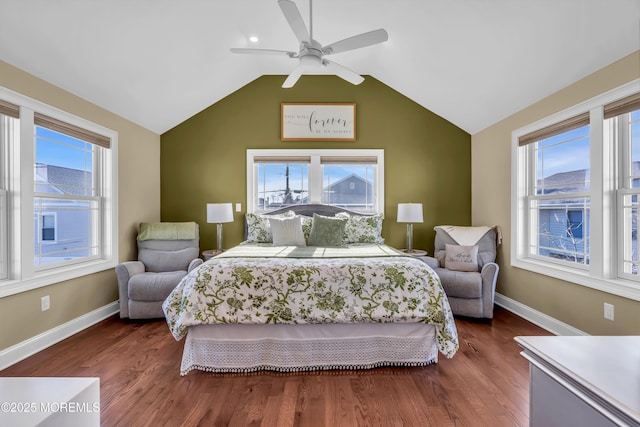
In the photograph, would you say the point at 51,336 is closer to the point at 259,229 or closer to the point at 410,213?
the point at 259,229

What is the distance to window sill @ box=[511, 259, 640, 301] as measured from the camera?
2.24 metres

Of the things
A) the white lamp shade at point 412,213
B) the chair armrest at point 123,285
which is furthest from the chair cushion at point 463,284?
the chair armrest at point 123,285

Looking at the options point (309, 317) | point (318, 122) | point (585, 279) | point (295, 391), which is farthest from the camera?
point (318, 122)

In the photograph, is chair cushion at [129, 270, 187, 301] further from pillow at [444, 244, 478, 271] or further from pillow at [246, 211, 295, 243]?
pillow at [444, 244, 478, 271]

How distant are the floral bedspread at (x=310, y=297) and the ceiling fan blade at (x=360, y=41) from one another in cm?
178

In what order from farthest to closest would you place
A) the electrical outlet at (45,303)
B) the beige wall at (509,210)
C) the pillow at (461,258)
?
the pillow at (461,258)
the electrical outlet at (45,303)
the beige wall at (509,210)

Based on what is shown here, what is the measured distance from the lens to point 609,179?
245 cm

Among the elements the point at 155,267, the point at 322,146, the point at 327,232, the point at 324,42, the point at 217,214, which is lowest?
the point at 155,267

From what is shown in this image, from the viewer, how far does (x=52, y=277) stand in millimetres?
2664

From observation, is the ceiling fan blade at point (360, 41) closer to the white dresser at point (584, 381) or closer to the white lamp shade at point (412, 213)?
the white lamp shade at point (412, 213)

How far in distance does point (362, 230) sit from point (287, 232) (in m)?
0.97

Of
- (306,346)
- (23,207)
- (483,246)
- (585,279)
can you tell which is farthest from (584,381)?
(23,207)

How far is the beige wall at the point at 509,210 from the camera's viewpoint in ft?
7.55

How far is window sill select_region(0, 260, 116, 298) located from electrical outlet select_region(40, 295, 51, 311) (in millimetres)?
122
